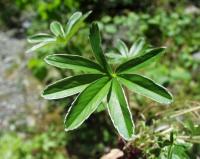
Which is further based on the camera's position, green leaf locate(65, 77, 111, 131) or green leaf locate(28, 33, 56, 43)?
green leaf locate(28, 33, 56, 43)

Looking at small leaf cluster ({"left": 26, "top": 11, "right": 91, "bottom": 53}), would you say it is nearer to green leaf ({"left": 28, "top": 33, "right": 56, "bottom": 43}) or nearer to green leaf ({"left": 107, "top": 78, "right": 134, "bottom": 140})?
green leaf ({"left": 28, "top": 33, "right": 56, "bottom": 43})

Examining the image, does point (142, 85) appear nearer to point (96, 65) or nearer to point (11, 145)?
point (96, 65)

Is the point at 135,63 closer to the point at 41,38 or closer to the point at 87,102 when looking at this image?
the point at 87,102

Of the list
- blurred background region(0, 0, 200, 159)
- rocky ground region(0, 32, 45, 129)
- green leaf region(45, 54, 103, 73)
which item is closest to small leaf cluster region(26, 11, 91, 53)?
green leaf region(45, 54, 103, 73)

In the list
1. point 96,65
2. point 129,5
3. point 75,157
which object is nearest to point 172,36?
point 129,5

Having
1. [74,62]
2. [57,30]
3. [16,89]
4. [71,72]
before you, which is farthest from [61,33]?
[16,89]
